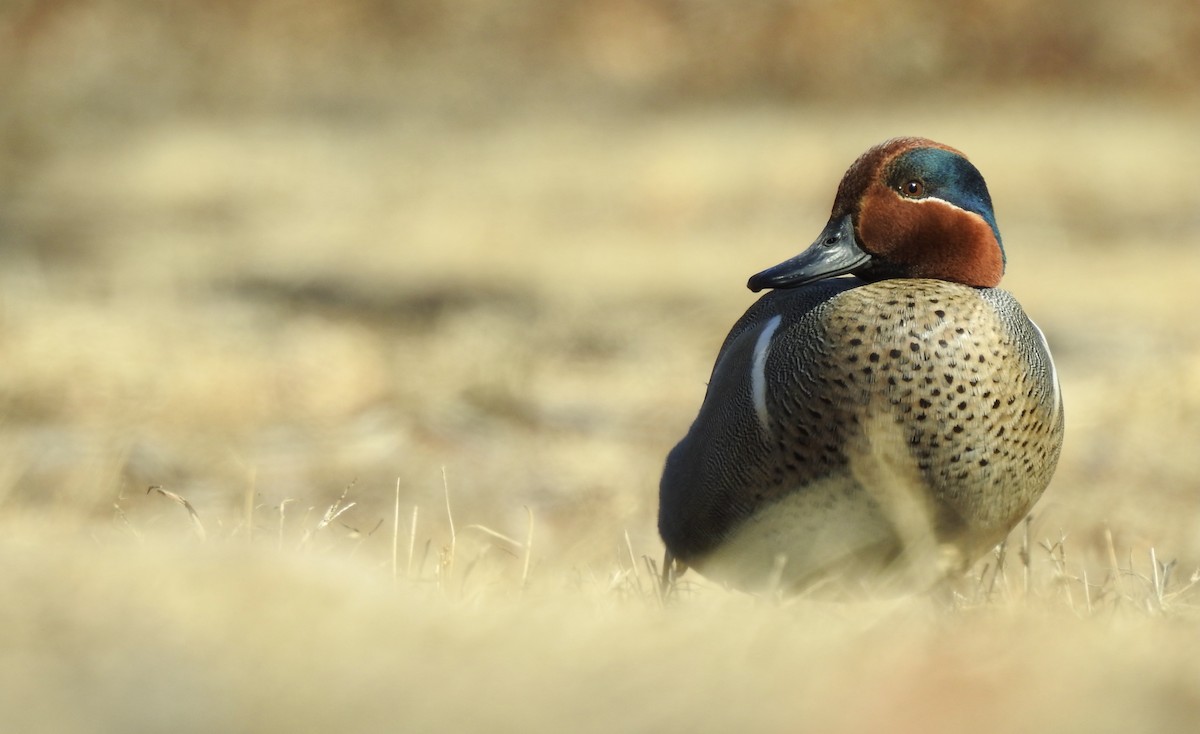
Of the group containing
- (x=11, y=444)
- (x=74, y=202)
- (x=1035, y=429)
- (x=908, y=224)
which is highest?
(x=908, y=224)

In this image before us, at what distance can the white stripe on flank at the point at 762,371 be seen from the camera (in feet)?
9.86

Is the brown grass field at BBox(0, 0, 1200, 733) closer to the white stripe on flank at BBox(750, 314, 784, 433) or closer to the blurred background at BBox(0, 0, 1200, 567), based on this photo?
the blurred background at BBox(0, 0, 1200, 567)

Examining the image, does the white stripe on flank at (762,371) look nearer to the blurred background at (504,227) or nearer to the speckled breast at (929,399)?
the speckled breast at (929,399)

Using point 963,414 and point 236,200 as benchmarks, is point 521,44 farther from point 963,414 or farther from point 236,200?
point 963,414

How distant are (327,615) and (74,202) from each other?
12.5 metres

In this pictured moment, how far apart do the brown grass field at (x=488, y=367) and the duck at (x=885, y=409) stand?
0.61 ft

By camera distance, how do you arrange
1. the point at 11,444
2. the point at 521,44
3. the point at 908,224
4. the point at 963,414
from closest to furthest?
the point at 963,414 < the point at 908,224 < the point at 11,444 < the point at 521,44

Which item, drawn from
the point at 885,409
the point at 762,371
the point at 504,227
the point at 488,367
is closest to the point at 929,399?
the point at 885,409

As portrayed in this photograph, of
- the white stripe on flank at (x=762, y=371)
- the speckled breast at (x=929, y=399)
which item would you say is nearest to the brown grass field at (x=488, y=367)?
Answer: the speckled breast at (x=929, y=399)

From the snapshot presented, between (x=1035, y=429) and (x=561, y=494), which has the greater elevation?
(x=1035, y=429)

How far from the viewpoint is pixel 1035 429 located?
2.97 meters

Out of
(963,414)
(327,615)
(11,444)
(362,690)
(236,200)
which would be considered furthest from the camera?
(236,200)

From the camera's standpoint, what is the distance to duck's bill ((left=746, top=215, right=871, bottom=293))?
3166 millimetres

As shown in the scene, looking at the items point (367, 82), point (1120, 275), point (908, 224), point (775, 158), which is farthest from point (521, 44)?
point (908, 224)
